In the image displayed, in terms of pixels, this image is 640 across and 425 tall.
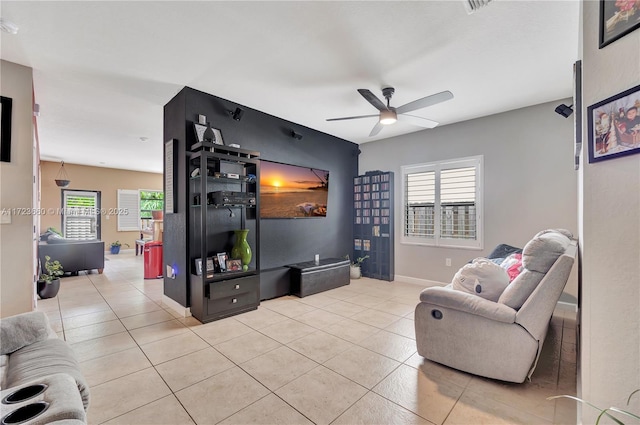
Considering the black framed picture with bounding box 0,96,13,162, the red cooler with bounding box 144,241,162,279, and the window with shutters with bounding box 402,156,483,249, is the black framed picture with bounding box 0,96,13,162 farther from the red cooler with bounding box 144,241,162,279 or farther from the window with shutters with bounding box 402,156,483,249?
the window with shutters with bounding box 402,156,483,249

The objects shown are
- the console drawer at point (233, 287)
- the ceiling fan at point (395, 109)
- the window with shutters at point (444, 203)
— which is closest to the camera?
the ceiling fan at point (395, 109)

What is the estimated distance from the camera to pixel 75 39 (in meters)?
2.43

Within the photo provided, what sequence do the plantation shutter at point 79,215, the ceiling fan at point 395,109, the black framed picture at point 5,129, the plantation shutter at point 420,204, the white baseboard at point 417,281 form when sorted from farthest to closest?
the plantation shutter at point 79,215, the plantation shutter at point 420,204, the white baseboard at point 417,281, the ceiling fan at point 395,109, the black framed picture at point 5,129

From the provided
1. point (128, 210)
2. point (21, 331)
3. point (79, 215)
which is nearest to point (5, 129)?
point (21, 331)

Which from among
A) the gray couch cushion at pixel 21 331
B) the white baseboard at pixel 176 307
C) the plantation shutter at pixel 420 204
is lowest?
the white baseboard at pixel 176 307

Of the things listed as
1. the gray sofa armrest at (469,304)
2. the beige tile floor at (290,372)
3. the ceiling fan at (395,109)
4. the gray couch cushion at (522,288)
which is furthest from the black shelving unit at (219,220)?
the gray couch cushion at (522,288)

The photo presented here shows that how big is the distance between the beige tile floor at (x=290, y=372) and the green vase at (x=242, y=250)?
0.67 m

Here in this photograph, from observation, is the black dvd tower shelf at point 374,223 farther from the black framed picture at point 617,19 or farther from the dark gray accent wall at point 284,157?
the black framed picture at point 617,19

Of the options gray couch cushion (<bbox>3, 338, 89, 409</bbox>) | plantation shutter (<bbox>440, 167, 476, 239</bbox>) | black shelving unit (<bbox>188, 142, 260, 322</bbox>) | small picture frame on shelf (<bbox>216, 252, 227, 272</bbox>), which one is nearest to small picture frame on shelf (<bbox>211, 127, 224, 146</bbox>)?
black shelving unit (<bbox>188, 142, 260, 322</bbox>)

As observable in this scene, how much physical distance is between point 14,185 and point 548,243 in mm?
4764

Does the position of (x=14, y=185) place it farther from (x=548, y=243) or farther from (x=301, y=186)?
(x=548, y=243)

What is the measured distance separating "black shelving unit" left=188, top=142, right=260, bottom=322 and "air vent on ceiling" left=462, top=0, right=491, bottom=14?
2.63m

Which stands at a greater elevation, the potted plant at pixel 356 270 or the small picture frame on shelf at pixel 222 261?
the small picture frame on shelf at pixel 222 261

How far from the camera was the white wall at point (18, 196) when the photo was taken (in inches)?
108
